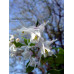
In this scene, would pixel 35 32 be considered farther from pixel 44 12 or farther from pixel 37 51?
pixel 44 12

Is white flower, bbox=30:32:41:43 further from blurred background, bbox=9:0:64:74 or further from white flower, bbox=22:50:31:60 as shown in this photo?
blurred background, bbox=9:0:64:74

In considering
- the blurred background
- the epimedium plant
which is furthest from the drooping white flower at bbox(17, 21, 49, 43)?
the blurred background

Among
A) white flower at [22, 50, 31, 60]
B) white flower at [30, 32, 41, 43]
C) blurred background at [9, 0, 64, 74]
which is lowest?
white flower at [22, 50, 31, 60]

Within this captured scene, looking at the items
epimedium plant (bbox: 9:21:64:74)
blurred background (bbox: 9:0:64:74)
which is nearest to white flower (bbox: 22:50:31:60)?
epimedium plant (bbox: 9:21:64:74)

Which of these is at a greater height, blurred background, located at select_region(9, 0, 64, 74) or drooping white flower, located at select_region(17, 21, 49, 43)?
blurred background, located at select_region(9, 0, 64, 74)

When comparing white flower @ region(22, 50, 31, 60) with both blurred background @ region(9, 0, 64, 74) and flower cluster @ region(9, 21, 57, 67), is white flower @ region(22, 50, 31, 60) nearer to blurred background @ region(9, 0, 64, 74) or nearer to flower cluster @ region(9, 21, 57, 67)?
flower cluster @ region(9, 21, 57, 67)

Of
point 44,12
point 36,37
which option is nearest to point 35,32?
point 36,37

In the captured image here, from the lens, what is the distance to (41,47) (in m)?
0.43

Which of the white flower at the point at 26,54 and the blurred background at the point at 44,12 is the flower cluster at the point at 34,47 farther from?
the blurred background at the point at 44,12

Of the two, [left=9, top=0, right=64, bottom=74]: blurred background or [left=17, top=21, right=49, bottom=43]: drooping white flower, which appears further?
[left=9, top=0, right=64, bottom=74]: blurred background
